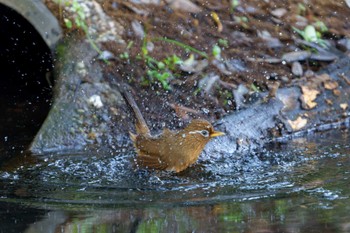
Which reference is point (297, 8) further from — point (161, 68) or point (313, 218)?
point (313, 218)

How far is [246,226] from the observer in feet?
17.1

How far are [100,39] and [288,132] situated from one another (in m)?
2.24

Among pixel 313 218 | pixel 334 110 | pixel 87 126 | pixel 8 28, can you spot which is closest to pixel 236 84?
pixel 334 110

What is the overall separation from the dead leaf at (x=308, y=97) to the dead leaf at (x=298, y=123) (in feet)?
0.52

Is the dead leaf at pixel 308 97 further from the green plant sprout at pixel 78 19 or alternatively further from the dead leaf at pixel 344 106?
the green plant sprout at pixel 78 19

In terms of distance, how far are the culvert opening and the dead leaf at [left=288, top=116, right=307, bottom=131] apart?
270cm

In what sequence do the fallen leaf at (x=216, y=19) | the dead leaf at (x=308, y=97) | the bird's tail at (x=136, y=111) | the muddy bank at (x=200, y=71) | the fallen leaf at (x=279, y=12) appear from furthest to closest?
1. the fallen leaf at (x=279, y=12)
2. the fallen leaf at (x=216, y=19)
3. the dead leaf at (x=308, y=97)
4. the muddy bank at (x=200, y=71)
5. the bird's tail at (x=136, y=111)

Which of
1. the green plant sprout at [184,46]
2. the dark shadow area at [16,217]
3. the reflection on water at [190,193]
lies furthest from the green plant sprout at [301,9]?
the dark shadow area at [16,217]

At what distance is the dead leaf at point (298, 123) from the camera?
8.65 meters

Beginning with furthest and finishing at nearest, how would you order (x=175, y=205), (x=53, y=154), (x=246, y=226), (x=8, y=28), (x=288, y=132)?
(x=8, y=28), (x=288, y=132), (x=53, y=154), (x=175, y=205), (x=246, y=226)

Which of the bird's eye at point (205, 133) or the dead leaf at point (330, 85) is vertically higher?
the dead leaf at point (330, 85)

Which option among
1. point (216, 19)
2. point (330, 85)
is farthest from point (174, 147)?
point (330, 85)

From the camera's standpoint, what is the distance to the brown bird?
730 cm

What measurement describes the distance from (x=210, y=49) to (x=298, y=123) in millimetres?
1263
